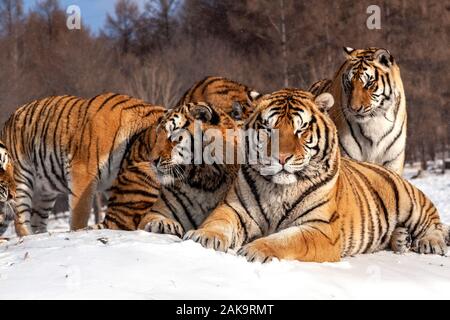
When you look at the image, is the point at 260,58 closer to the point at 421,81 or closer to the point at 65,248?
the point at 421,81

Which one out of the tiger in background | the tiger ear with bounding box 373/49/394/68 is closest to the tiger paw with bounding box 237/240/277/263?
the tiger in background

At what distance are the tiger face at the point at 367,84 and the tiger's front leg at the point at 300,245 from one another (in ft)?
6.49

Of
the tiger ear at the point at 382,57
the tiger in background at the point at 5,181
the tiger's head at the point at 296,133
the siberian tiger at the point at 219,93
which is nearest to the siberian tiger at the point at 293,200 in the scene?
the tiger's head at the point at 296,133

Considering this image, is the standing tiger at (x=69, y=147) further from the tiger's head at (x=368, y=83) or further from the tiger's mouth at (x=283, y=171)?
the tiger's mouth at (x=283, y=171)

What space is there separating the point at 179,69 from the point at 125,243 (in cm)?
1924

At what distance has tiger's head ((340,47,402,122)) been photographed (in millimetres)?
5430

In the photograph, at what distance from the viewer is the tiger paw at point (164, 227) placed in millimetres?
3816

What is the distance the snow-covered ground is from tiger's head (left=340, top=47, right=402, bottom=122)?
6.34 feet

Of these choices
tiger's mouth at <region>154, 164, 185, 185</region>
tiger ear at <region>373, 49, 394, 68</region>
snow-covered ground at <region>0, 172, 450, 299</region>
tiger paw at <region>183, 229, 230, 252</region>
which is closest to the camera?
snow-covered ground at <region>0, 172, 450, 299</region>

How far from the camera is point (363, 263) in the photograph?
3.78m

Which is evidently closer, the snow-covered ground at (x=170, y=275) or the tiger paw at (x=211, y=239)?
the snow-covered ground at (x=170, y=275)

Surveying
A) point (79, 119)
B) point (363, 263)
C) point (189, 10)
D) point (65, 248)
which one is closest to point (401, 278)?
point (363, 263)

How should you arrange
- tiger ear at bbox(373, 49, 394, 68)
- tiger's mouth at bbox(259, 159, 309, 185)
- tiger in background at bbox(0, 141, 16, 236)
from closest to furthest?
tiger's mouth at bbox(259, 159, 309, 185), tiger in background at bbox(0, 141, 16, 236), tiger ear at bbox(373, 49, 394, 68)

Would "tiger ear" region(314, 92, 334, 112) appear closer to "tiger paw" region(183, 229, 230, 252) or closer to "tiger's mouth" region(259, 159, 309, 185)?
"tiger's mouth" region(259, 159, 309, 185)
